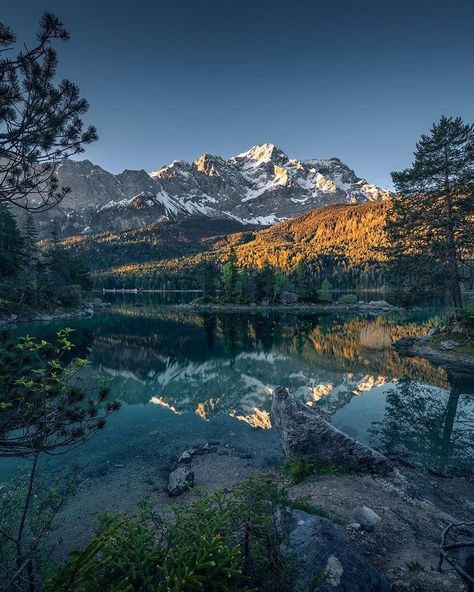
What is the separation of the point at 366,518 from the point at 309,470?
14.2ft

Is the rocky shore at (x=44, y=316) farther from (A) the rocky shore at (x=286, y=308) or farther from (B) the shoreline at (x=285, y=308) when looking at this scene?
(A) the rocky shore at (x=286, y=308)

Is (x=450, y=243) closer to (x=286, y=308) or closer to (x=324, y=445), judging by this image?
(x=324, y=445)

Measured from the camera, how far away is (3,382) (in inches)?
270

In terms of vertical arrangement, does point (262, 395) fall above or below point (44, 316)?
above

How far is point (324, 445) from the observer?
14.2 metres

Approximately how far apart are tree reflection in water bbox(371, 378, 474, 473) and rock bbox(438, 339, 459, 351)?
924cm

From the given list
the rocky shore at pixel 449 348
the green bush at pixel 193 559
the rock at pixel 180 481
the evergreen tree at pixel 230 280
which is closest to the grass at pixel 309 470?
the rock at pixel 180 481

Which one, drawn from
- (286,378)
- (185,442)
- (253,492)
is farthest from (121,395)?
(253,492)

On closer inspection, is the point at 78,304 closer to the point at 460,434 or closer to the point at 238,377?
the point at 238,377

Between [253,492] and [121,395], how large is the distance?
81.2 feet

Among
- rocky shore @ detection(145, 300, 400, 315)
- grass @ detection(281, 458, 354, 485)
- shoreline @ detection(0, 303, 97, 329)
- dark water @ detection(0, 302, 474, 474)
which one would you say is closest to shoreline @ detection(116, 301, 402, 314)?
rocky shore @ detection(145, 300, 400, 315)

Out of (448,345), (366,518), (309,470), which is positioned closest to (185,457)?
(309,470)

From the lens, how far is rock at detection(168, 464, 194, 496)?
13.8 m

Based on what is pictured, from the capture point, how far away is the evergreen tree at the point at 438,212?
1316 inches
